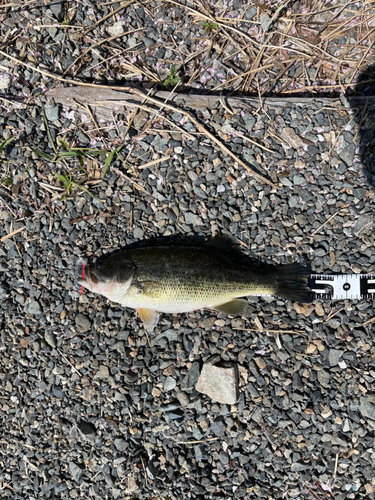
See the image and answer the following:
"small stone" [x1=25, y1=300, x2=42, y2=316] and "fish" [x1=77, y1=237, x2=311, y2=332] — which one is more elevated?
"fish" [x1=77, y1=237, x2=311, y2=332]

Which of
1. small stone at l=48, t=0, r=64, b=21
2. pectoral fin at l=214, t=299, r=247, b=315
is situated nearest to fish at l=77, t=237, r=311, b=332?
pectoral fin at l=214, t=299, r=247, b=315

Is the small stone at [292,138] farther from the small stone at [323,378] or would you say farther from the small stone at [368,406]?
the small stone at [368,406]

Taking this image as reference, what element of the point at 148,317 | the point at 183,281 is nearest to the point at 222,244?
the point at 183,281

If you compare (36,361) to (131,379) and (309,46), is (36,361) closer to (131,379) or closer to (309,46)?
(131,379)

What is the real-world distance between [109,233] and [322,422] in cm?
322

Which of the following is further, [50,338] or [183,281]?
[50,338]

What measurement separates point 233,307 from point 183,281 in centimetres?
65

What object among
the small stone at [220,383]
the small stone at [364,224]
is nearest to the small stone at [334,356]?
the small stone at [220,383]

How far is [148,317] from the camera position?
12.8ft

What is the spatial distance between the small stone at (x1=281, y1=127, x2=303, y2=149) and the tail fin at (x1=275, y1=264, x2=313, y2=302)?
54.9 inches

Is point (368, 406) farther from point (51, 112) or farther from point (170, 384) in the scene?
point (51, 112)

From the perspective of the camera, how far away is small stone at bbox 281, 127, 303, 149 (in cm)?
402

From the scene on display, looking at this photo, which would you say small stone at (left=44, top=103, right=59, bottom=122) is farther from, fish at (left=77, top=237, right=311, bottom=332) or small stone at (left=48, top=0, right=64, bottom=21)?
fish at (left=77, top=237, right=311, bottom=332)

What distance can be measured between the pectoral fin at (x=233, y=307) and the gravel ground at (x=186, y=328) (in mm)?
206
